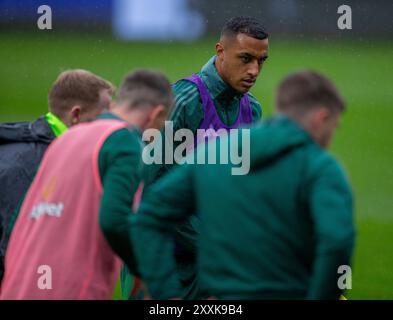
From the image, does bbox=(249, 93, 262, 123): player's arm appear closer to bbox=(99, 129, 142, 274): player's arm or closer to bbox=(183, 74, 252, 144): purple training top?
bbox=(183, 74, 252, 144): purple training top

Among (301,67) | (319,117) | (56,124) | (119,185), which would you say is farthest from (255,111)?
(301,67)

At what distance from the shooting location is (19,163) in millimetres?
4402

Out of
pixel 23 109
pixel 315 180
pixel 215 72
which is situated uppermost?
pixel 23 109

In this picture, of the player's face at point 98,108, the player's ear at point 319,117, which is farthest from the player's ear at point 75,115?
the player's ear at point 319,117

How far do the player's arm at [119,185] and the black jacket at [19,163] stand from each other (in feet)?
2.71

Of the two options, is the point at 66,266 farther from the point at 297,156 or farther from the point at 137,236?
the point at 297,156

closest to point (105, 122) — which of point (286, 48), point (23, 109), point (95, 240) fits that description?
point (95, 240)

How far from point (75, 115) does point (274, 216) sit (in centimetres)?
150

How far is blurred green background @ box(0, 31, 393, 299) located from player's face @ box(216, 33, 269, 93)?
4.34 metres

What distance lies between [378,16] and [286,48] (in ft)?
6.38

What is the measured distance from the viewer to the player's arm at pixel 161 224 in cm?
341

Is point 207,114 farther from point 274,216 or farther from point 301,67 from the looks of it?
point 301,67

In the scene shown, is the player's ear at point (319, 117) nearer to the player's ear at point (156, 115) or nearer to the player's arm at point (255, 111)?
the player's ear at point (156, 115)

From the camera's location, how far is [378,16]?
826 inches
